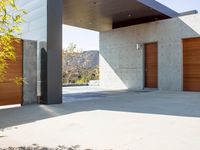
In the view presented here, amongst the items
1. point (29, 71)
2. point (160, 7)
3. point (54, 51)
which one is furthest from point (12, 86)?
point (160, 7)

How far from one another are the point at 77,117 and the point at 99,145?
2029mm

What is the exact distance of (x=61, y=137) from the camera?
3695 millimetres

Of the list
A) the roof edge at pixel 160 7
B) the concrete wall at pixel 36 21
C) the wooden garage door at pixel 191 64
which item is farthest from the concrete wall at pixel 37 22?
the wooden garage door at pixel 191 64

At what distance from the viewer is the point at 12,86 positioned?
702 centimetres

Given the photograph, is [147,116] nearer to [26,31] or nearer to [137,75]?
[26,31]

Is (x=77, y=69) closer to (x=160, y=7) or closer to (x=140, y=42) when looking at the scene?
(x=140, y=42)

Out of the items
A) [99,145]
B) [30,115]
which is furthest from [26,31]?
[99,145]

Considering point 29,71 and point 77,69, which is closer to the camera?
point 29,71

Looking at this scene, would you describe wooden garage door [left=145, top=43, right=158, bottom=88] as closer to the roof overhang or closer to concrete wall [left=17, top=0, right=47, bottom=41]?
the roof overhang

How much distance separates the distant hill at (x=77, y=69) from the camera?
21500 mm

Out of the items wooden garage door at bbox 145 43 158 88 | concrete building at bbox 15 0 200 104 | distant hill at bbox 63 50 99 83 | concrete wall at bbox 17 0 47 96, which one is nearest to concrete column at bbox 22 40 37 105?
concrete wall at bbox 17 0 47 96

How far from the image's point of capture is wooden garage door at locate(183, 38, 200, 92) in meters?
11.5

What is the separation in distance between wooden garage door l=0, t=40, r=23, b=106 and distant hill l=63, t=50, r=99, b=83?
45.3ft

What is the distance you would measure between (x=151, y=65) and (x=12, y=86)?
8272 millimetres
